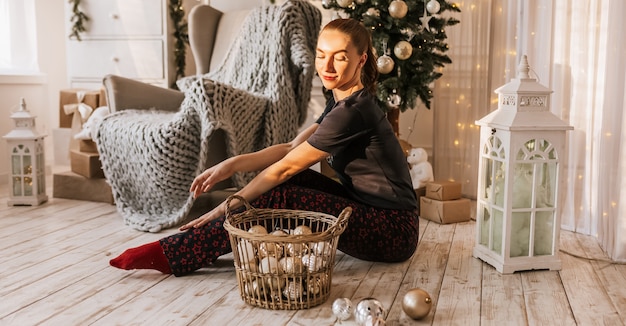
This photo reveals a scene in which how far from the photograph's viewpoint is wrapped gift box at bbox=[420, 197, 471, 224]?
254 cm

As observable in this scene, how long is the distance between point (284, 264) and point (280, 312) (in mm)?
132

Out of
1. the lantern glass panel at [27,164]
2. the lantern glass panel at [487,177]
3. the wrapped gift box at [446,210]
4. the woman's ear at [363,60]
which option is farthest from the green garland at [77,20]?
the lantern glass panel at [487,177]

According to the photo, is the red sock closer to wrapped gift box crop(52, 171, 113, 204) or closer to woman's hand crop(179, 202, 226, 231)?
woman's hand crop(179, 202, 226, 231)

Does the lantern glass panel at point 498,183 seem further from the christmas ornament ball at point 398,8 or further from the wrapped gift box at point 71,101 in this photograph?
the wrapped gift box at point 71,101

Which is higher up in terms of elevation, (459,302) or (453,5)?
(453,5)

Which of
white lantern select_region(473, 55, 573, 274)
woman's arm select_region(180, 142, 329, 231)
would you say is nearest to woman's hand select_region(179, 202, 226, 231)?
woman's arm select_region(180, 142, 329, 231)

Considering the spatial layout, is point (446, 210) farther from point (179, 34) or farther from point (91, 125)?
point (179, 34)

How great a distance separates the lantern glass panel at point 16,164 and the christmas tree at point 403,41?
5.09 feet

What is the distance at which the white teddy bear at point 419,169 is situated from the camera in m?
2.81

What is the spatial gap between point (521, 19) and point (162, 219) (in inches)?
68.9

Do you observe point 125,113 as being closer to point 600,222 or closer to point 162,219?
point 162,219

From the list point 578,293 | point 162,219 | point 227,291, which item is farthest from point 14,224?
point 578,293

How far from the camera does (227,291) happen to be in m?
1.66

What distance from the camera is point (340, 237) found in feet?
5.85
